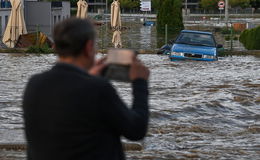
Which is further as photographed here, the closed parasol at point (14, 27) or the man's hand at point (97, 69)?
the closed parasol at point (14, 27)

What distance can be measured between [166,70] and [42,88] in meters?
19.9

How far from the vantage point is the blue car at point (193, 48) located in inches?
1055

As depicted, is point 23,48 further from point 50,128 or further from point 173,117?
point 50,128

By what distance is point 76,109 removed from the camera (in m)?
3.74

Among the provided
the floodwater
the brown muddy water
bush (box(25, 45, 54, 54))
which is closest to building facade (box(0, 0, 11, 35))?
the floodwater

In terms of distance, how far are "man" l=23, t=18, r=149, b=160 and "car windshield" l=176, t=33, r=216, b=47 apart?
Answer: 23.6 m

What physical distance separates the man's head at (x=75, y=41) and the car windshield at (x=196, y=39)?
928 inches

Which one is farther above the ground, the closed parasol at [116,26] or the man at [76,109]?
the man at [76,109]

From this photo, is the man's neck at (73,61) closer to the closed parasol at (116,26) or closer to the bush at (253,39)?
the closed parasol at (116,26)

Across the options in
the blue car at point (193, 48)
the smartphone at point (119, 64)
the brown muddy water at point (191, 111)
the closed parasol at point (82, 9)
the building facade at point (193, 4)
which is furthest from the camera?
the building facade at point (193, 4)

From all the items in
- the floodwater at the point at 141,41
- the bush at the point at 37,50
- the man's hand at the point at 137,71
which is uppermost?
the man's hand at the point at 137,71

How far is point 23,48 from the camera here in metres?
32.7

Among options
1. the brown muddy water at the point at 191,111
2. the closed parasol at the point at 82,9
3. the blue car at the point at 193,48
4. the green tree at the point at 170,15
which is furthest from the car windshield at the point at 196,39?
the green tree at the point at 170,15

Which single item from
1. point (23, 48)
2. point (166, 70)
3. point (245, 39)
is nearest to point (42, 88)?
point (166, 70)
